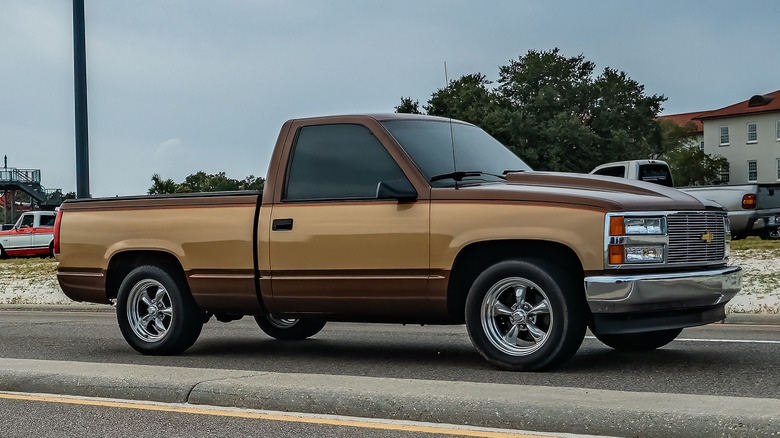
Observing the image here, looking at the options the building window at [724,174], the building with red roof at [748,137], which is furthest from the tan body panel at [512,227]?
the building window at [724,174]

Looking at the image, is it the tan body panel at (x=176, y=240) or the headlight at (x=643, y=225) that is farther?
the tan body panel at (x=176, y=240)

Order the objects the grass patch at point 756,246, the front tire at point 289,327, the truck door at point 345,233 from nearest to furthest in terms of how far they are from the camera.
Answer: the truck door at point 345,233
the front tire at point 289,327
the grass patch at point 756,246

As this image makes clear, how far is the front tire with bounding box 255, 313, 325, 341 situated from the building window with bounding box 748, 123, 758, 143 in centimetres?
8247

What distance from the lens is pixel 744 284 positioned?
14.3 m

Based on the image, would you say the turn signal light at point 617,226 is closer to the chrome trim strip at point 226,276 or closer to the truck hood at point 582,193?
the truck hood at point 582,193

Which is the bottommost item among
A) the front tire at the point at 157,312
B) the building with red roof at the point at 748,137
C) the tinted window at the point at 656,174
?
Answer: the front tire at the point at 157,312

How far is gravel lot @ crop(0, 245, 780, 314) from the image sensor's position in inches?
509

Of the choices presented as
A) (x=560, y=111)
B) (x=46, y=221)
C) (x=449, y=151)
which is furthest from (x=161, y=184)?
(x=449, y=151)

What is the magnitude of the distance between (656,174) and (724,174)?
222ft

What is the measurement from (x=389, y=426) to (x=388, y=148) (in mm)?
2941

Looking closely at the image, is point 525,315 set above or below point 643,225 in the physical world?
below

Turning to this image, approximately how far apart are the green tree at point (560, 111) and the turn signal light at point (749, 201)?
39.7 meters

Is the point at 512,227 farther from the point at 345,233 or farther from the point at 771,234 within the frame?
the point at 771,234

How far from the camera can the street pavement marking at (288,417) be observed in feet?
19.1
